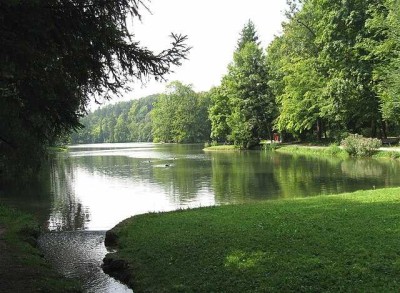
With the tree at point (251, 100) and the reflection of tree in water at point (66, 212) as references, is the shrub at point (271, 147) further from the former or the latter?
the reflection of tree in water at point (66, 212)

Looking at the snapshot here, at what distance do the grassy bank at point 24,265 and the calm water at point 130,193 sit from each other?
1.76 ft

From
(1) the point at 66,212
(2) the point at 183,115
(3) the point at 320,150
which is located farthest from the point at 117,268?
(2) the point at 183,115

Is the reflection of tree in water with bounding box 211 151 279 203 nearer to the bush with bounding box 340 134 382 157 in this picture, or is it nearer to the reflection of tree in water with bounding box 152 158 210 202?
the reflection of tree in water with bounding box 152 158 210 202

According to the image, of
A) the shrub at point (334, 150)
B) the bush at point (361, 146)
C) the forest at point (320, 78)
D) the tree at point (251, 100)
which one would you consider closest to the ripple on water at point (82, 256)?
the forest at point (320, 78)

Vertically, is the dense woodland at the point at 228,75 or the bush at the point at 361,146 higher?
the dense woodland at the point at 228,75

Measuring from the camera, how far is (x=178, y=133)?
11331cm

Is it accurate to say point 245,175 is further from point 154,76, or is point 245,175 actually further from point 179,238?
point 154,76

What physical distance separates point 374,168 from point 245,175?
9.25 m

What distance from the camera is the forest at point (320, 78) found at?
3841 centimetres

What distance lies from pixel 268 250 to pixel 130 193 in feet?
53.2

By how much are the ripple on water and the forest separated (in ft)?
57.2

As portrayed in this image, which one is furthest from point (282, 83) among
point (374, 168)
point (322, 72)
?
point (374, 168)

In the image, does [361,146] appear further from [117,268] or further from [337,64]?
[117,268]

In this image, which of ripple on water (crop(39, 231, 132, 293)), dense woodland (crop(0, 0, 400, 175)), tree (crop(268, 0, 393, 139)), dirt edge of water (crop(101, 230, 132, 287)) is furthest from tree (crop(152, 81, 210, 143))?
dirt edge of water (crop(101, 230, 132, 287))
